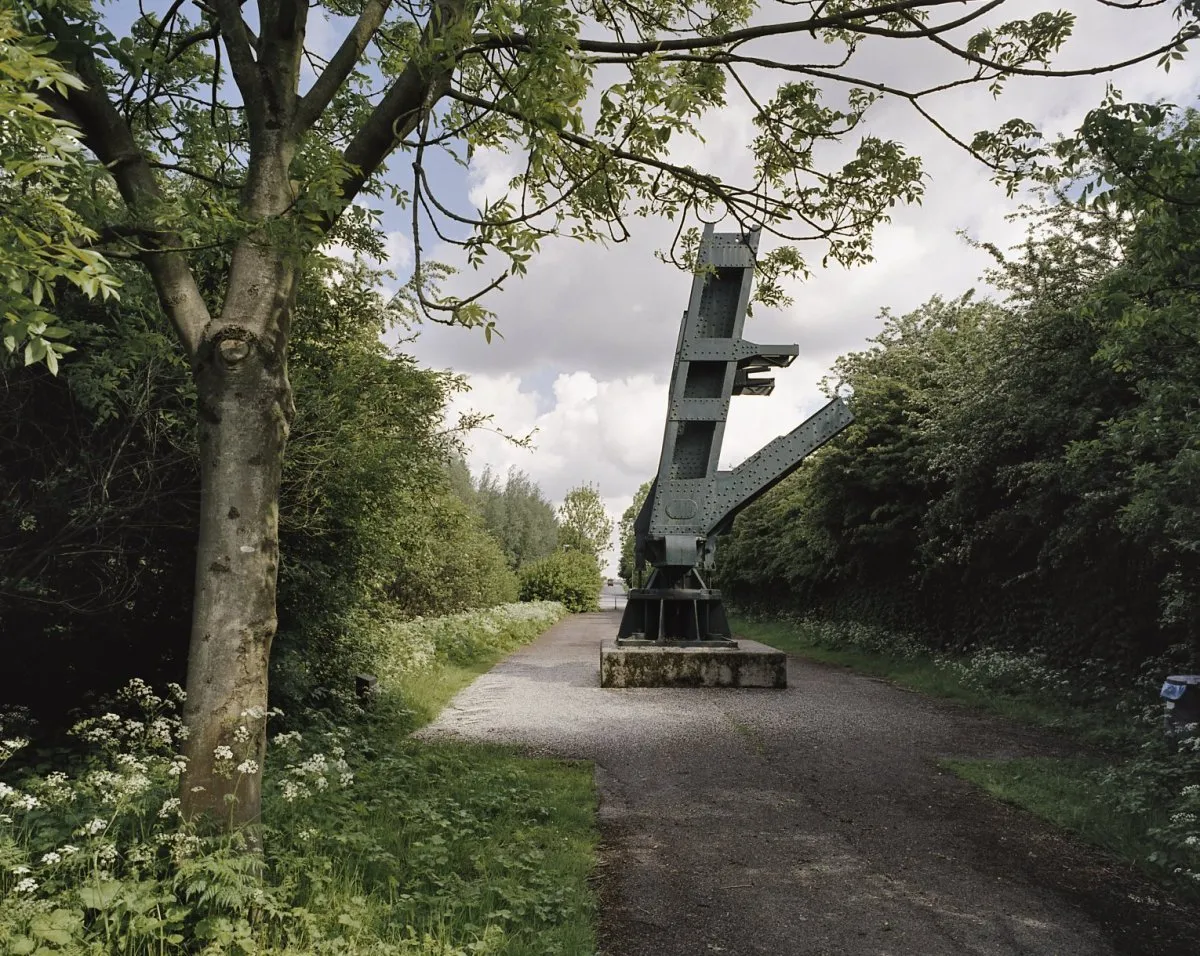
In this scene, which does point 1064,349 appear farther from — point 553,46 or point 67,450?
point 67,450

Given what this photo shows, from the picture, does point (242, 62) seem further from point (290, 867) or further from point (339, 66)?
point (290, 867)

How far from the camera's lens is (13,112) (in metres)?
2.31

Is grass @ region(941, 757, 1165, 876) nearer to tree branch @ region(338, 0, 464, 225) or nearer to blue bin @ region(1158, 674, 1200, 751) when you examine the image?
blue bin @ region(1158, 674, 1200, 751)

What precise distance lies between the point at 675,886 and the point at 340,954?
1664 millimetres

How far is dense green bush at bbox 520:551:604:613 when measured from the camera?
39.1 m

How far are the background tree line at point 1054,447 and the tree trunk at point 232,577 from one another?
4.32 meters

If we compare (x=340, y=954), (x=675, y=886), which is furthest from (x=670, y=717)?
(x=340, y=954)

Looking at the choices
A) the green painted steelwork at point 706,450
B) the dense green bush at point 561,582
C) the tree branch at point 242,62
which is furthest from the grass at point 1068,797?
the dense green bush at point 561,582

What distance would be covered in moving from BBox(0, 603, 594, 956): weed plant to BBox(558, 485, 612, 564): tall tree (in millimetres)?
48998

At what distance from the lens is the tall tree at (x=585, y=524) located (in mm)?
54531

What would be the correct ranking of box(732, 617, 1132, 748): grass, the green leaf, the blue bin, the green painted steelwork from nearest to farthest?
the green leaf, the blue bin, box(732, 617, 1132, 748): grass, the green painted steelwork

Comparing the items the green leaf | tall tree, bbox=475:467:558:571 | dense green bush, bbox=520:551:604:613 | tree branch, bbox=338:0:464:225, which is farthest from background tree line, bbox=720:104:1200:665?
tall tree, bbox=475:467:558:571

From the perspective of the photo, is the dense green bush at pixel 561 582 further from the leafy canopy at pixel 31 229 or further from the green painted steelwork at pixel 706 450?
the leafy canopy at pixel 31 229

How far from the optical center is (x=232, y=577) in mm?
3389
